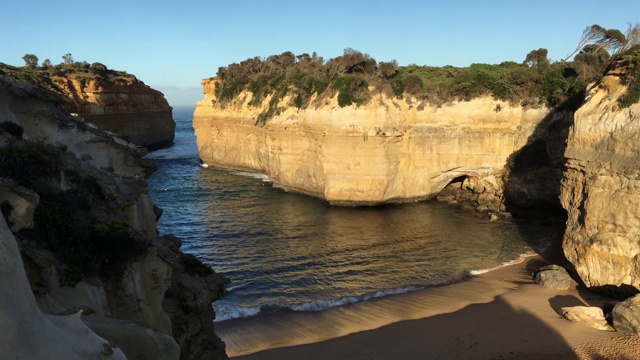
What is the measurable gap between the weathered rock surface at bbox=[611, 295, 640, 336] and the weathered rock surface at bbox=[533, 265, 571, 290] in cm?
337

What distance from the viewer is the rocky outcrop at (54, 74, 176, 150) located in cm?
4747

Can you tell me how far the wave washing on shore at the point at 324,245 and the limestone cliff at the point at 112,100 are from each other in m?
22.1

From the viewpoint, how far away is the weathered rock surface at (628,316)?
12.3m

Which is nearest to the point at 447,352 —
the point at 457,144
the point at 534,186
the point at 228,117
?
the point at 534,186

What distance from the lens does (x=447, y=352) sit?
12.6 m

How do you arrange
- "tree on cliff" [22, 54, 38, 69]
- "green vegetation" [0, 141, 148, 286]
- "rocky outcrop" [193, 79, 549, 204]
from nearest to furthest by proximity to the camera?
1. "green vegetation" [0, 141, 148, 286]
2. "rocky outcrop" [193, 79, 549, 204]
3. "tree on cliff" [22, 54, 38, 69]

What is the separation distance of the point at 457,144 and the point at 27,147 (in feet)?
89.1

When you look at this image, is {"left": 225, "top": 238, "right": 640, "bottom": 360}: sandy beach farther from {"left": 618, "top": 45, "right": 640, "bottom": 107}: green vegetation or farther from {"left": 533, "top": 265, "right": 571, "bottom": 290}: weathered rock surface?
{"left": 618, "top": 45, "right": 640, "bottom": 107}: green vegetation

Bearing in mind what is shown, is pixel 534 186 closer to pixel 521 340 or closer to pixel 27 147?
pixel 521 340

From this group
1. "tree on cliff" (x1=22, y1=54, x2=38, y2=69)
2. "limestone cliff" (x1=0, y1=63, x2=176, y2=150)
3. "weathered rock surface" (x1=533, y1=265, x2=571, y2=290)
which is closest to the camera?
"weathered rock surface" (x1=533, y1=265, x2=571, y2=290)

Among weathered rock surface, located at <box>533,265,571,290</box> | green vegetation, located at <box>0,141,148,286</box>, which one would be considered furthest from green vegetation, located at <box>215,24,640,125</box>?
green vegetation, located at <box>0,141,148,286</box>

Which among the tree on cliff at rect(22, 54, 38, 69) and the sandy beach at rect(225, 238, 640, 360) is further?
the tree on cliff at rect(22, 54, 38, 69)

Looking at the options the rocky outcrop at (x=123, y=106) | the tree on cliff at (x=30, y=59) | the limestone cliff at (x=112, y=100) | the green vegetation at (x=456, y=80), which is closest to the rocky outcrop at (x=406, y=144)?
the green vegetation at (x=456, y=80)

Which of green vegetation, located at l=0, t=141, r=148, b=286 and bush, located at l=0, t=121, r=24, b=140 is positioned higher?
bush, located at l=0, t=121, r=24, b=140
